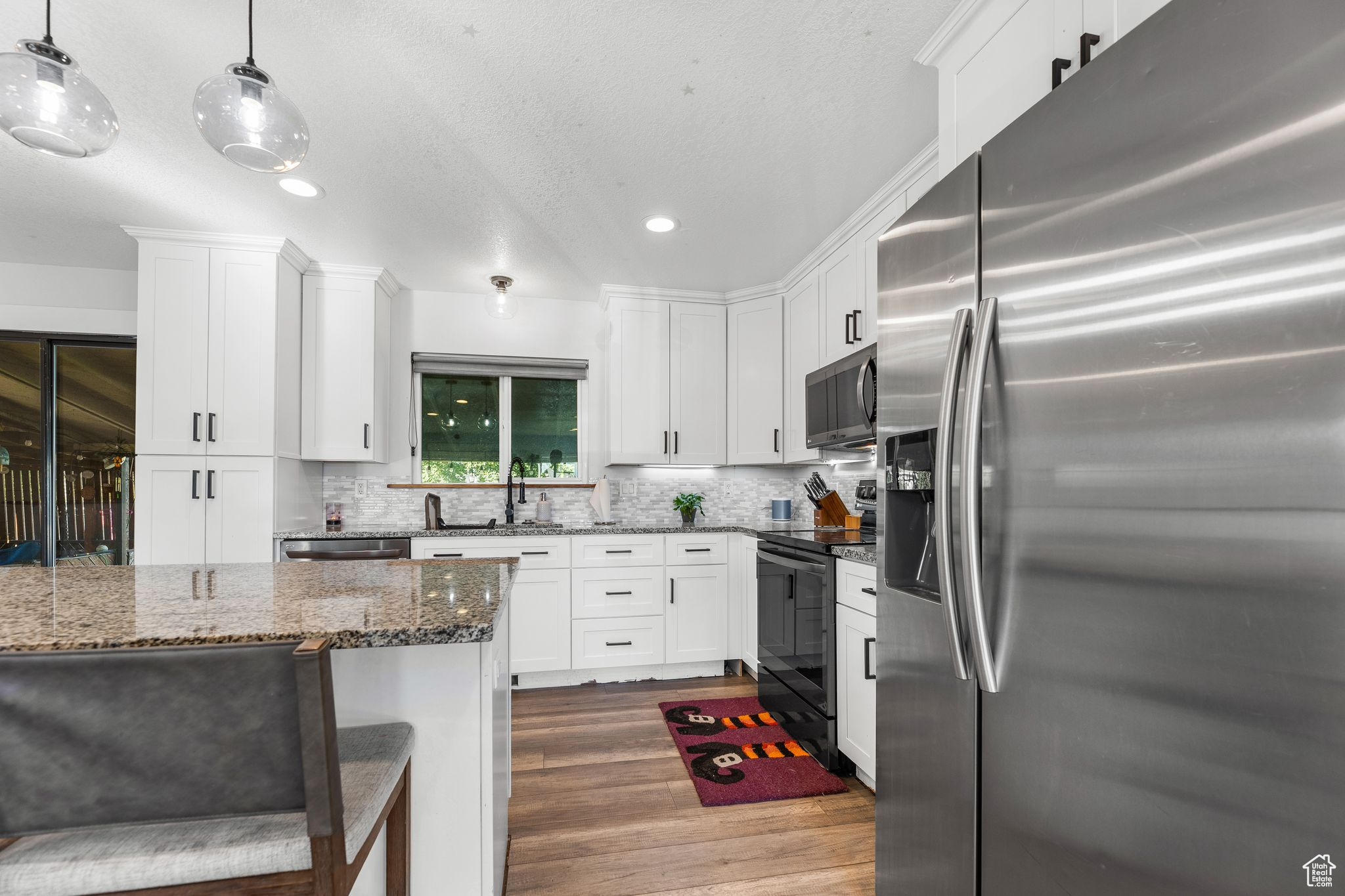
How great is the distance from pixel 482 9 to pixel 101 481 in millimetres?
3833

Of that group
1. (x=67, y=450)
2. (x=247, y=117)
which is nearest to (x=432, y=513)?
(x=67, y=450)

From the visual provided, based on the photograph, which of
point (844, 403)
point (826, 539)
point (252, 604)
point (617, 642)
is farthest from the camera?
point (617, 642)

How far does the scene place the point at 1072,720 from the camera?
91cm

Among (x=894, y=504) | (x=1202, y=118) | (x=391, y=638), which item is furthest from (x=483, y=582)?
(x=1202, y=118)

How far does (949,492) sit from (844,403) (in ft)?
5.94

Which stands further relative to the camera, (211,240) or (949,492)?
(211,240)

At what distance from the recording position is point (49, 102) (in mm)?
1246

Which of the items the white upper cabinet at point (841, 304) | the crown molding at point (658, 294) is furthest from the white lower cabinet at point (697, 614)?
the crown molding at point (658, 294)

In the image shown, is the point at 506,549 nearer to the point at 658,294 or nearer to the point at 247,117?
the point at 658,294

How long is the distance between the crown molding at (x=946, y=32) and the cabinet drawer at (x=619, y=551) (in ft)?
8.73

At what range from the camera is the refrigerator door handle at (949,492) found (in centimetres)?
112

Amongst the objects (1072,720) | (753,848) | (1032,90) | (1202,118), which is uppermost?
(1032,90)

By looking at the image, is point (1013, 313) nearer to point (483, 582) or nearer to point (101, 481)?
point (483, 582)

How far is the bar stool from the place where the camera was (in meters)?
0.71
